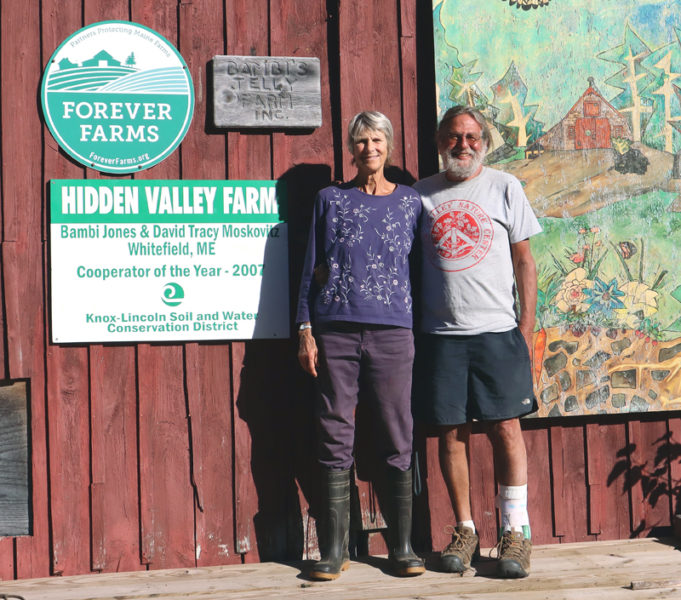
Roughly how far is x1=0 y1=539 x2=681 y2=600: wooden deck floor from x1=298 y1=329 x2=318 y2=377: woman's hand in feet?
2.82

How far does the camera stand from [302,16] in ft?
12.9

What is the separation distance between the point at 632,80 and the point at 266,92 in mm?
1708

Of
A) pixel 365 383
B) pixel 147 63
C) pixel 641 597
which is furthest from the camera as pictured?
pixel 147 63

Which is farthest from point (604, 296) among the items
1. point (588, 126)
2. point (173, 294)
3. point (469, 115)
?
point (173, 294)

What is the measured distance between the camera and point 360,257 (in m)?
3.49

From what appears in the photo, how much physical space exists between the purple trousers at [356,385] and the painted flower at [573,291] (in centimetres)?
87

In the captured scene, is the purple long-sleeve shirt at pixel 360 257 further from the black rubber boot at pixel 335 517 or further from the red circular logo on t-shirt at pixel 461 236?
the black rubber boot at pixel 335 517

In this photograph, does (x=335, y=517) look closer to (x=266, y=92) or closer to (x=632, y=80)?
(x=266, y=92)

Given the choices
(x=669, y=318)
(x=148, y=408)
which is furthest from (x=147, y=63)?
(x=669, y=318)

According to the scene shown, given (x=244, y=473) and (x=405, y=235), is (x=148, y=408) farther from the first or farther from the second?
(x=405, y=235)

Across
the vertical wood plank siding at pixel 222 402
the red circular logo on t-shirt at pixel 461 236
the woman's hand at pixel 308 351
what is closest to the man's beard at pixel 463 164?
the red circular logo on t-shirt at pixel 461 236

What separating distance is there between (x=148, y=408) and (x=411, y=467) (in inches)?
46.5

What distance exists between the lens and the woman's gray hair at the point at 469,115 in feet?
11.9

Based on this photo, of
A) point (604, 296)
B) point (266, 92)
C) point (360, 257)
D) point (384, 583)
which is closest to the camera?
point (384, 583)
